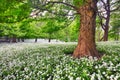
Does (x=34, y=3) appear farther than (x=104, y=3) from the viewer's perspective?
No

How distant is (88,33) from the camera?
36.2 feet

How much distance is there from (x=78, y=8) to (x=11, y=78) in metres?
5.64

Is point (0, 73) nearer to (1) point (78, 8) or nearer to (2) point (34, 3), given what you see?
(2) point (34, 3)

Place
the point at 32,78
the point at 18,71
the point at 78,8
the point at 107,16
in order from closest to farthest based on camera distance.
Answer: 1. the point at 32,78
2. the point at 18,71
3. the point at 78,8
4. the point at 107,16

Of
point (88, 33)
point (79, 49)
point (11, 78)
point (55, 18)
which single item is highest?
point (55, 18)

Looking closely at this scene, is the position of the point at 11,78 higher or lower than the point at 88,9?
lower

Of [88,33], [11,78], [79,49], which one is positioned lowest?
[11,78]

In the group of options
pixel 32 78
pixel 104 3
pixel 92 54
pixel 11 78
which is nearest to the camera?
pixel 32 78

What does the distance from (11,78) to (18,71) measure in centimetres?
68

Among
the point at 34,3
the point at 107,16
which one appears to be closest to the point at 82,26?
the point at 34,3

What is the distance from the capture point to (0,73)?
8.69m

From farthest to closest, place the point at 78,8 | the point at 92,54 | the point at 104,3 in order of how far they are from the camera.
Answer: the point at 104,3
the point at 78,8
the point at 92,54

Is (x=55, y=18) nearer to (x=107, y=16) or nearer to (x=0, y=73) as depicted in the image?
(x=0, y=73)

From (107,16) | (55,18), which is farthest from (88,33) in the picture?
(107,16)
